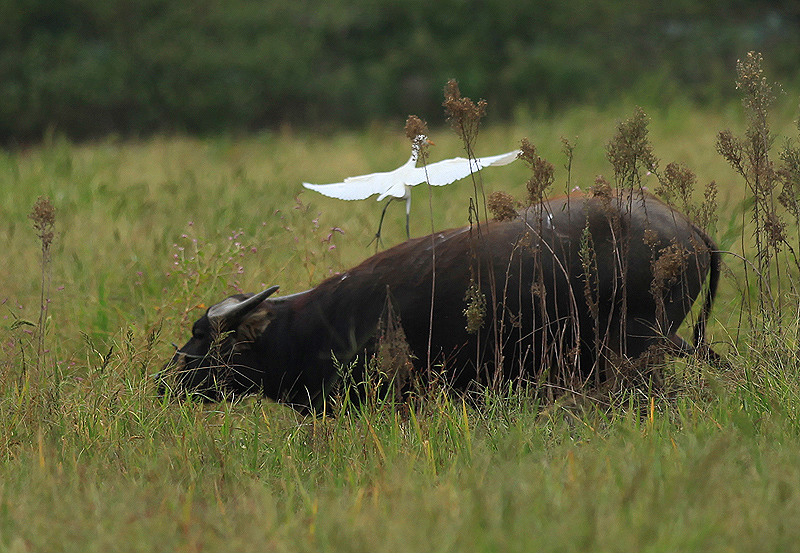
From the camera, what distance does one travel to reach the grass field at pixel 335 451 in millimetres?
2307

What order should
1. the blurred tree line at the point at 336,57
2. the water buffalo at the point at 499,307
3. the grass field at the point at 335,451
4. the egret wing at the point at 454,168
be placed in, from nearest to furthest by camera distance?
the grass field at the point at 335,451 → the water buffalo at the point at 499,307 → the egret wing at the point at 454,168 → the blurred tree line at the point at 336,57

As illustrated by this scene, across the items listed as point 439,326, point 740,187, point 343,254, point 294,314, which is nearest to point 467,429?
point 439,326

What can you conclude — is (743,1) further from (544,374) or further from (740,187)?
(544,374)

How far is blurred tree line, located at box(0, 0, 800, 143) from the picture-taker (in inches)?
757

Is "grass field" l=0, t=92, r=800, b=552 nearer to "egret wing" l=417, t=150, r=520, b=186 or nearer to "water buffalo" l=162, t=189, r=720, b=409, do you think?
"water buffalo" l=162, t=189, r=720, b=409

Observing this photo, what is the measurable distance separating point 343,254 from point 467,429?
309cm

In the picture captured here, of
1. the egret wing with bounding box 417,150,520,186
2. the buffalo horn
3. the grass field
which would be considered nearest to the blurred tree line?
the grass field

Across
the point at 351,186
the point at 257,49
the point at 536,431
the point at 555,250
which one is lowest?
the point at 536,431

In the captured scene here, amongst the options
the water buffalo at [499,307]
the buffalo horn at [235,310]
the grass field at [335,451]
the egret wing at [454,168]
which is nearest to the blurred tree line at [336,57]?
the grass field at [335,451]

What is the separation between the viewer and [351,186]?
4738 mm

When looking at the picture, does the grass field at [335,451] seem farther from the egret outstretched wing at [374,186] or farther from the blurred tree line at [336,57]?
the blurred tree line at [336,57]

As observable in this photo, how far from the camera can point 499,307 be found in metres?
4.27

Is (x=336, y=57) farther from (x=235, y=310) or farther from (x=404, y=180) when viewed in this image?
(x=235, y=310)

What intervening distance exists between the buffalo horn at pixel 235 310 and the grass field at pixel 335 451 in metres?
0.33
